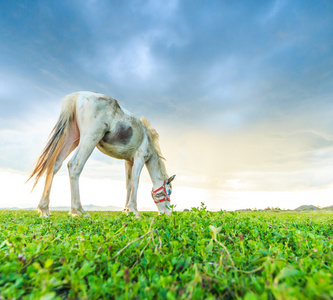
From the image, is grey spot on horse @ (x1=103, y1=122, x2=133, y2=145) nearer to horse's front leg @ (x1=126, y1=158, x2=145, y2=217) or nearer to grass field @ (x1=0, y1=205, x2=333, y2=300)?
horse's front leg @ (x1=126, y1=158, x2=145, y2=217)

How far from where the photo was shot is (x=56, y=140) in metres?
7.48

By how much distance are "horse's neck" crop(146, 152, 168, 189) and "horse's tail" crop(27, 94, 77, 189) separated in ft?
12.0

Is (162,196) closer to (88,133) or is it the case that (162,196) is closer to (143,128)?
(143,128)

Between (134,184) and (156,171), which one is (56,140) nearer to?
(134,184)

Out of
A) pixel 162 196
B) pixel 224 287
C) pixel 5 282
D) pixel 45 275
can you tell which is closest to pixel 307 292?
pixel 224 287

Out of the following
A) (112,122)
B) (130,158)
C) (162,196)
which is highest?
(112,122)

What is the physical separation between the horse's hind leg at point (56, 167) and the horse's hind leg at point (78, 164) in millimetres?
701

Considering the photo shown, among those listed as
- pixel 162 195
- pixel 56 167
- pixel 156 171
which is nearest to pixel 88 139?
pixel 56 167

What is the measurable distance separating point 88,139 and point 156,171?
3.63 metres

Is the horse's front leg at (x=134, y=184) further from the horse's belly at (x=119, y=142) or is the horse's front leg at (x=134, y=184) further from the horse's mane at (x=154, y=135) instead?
the horse's mane at (x=154, y=135)

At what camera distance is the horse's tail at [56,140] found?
7273 mm

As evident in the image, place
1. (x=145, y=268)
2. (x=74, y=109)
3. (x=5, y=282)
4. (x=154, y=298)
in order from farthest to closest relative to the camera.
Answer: (x=74, y=109), (x=145, y=268), (x=5, y=282), (x=154, y=298)

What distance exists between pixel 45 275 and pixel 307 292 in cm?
143

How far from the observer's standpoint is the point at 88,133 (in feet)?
24.4
